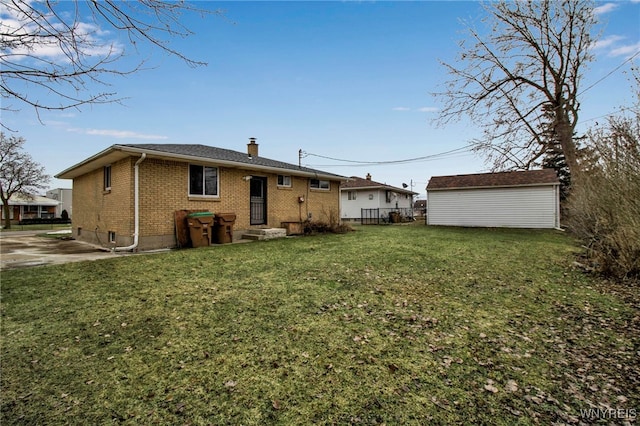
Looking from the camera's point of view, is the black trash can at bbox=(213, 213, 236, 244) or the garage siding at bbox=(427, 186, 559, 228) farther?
the garage siding at bbox=(427, 186, 559, 228)

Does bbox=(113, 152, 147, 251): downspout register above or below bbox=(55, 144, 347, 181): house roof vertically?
below

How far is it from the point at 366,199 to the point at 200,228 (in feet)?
63.0

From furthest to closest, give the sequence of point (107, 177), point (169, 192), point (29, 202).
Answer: point (29, 202) < point (107, 177) < point (169, 192)

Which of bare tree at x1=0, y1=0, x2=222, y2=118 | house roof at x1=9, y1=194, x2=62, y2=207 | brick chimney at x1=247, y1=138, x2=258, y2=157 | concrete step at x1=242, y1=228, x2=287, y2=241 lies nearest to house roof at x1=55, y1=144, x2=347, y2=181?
concrete step at x1=242, y1=228, x2=287, y2=241

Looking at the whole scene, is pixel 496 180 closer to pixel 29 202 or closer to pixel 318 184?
pixel 318 184

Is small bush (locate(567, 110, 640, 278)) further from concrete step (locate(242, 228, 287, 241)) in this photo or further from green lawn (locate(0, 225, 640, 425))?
concrete step (locate(242, 228, 287, 241))

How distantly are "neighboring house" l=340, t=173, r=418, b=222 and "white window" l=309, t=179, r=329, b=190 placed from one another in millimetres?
9929

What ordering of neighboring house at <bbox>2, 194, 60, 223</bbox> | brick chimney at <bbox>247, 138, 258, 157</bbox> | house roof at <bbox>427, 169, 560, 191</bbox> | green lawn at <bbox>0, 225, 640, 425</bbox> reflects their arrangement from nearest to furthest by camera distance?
green lawn at <bbox>0, 225, 640, 425</bbox> → brick chimney at <bbox>247, 138, 258, 157</bbox> → house roof at <bbox>427, 169, 560, 191</bbox> → neighboring house at <bbox>2, 194, 60, 223</bbox>

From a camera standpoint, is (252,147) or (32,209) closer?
(252,147)

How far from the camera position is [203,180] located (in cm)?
1138

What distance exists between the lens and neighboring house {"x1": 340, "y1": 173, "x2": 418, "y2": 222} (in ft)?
89.5

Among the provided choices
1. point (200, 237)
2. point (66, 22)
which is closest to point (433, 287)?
point (66, 22)

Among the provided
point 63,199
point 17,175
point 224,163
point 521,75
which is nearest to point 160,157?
point 224,163

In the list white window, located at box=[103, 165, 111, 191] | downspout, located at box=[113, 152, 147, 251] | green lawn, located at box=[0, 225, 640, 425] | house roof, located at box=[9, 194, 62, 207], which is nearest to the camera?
green lawn, located at box=[0, 225, 640, 425]
